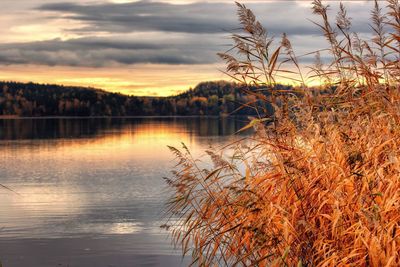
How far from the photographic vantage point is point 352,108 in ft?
27.6

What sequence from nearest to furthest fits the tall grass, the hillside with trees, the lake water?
the tall grass < the lake water < the hillside with trees

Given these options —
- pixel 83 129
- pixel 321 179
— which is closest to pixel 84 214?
pixel 321 179

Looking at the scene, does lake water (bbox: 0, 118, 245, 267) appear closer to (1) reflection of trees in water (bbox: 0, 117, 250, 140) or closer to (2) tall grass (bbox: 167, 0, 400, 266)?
(2) tall grass (bbox: 167, 0, 400, 266)

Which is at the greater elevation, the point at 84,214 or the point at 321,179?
the point at 321,179

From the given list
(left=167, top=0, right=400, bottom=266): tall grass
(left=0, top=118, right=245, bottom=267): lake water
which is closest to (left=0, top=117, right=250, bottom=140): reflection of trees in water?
(left=0, top=118, right=245, bottom=267): lake water

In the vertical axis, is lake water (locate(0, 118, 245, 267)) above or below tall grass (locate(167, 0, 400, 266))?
below

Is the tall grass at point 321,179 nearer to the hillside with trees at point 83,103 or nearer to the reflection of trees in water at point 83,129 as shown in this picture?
the reflection of trees in water at point 83,129

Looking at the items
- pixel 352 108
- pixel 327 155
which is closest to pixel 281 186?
pixel 327 155

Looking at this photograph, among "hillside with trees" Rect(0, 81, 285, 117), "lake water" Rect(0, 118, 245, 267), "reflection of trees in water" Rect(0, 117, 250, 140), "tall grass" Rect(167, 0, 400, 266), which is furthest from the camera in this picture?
"hillside with trees" Rect(0, 81, 285, 117)

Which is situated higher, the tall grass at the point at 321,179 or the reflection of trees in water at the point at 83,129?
the tall grass at the point at 321,179

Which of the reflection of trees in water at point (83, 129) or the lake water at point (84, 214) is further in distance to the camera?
the reflection of trees in water at point (83, 129)

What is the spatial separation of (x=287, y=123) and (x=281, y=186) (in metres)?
1.14

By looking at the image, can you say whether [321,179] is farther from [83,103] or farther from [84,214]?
[83,103]

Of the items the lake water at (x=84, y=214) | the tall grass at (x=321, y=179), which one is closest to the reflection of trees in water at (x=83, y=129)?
the lake water at (x=84, y=214)
